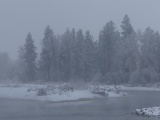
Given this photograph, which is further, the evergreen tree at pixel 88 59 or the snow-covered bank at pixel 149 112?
the evergreen tree at pixel 88 59

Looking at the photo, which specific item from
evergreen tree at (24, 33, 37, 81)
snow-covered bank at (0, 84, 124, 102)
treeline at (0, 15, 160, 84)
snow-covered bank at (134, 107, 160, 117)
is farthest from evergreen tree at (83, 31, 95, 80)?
snow-covered bank at (134, 107, 160, 117)

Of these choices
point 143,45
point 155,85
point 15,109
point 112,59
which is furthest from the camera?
point 112,59

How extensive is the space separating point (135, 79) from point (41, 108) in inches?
1951

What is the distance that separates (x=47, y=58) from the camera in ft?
327

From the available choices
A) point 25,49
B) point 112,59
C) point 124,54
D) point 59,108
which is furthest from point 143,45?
point 59,108

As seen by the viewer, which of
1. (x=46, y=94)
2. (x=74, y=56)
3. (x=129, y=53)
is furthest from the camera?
(x=74, y=56)

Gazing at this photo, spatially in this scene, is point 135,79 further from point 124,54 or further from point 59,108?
point 59,108

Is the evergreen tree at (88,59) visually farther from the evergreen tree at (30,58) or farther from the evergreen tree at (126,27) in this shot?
the evergreen tree at (30,58)

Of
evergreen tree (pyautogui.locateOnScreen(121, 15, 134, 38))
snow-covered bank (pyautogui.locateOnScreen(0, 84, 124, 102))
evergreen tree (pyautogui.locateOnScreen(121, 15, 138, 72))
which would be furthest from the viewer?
evergreen tree (pyautogui.locateOnScreen(121, 15, 134, 38))

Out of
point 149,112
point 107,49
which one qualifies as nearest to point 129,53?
point 107,49

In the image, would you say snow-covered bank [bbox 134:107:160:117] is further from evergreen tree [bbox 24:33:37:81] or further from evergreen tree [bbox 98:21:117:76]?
evergreen tree [bbox 24:33:37:81]

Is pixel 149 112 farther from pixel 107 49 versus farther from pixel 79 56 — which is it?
pixel 79 56

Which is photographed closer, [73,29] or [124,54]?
[124,54]

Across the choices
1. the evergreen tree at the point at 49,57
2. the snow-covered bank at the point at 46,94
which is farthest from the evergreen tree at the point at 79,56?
the snow-covered bank at the point at 46,94
